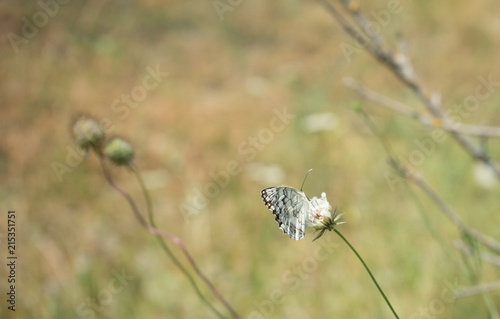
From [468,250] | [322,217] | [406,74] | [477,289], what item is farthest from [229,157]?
[322,217]

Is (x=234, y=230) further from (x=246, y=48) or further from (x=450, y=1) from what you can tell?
(x=450, y=1)

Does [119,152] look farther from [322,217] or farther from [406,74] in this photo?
[406,74]

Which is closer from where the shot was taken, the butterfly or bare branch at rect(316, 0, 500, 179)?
the butterfly

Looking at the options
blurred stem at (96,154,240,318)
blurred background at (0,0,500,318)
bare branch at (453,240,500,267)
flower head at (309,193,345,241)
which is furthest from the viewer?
blurred background at (0,0,500,318)

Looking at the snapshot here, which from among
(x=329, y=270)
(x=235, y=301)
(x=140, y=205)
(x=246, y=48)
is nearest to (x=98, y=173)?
(x=140, y=205)

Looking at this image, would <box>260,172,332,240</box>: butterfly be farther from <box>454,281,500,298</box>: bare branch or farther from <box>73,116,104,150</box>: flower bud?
<box>73,116,104,150</box>: flower bud

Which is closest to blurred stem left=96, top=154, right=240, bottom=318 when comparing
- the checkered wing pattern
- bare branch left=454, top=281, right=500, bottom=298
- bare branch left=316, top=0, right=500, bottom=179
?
the checkered wing pattern

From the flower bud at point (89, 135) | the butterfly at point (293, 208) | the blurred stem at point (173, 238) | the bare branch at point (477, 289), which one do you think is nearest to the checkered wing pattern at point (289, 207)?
the butterfly at point (293, 208)

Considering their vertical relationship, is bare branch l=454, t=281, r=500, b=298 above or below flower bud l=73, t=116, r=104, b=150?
below
